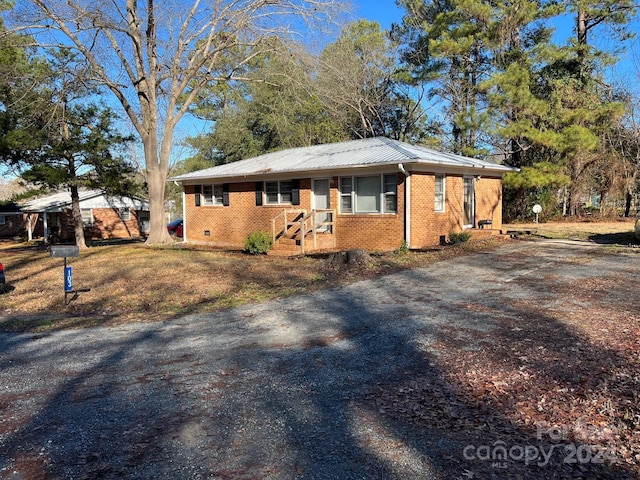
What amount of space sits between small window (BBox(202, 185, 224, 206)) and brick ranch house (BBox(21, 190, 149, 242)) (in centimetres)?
1681

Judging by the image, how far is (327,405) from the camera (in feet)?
11.9

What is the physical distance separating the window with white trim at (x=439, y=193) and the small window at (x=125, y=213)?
30.5 m

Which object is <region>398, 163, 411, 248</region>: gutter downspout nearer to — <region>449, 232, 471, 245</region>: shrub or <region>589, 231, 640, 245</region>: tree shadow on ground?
<region>449, 232, 471, 245</region>: shrub

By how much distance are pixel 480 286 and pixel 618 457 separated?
5.72 m

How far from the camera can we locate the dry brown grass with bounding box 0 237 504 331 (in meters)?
8.12

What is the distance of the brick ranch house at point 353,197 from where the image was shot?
13781mm

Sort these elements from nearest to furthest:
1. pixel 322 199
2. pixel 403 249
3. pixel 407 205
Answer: pixel 403 249, pixel 407 205, pixel 322 199

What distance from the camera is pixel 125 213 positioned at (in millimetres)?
38406

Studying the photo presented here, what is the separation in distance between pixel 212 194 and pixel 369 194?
7.96m

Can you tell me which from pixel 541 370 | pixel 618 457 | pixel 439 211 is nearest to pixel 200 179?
pixel 439 211

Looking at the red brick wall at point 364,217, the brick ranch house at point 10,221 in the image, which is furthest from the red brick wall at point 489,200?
the brick ranch house at point 10,221

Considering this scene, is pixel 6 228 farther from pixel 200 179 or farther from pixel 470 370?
pixel 470 370

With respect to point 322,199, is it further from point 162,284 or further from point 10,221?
point 10,221

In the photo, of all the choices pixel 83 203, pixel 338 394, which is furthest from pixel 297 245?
pixel 83 203
